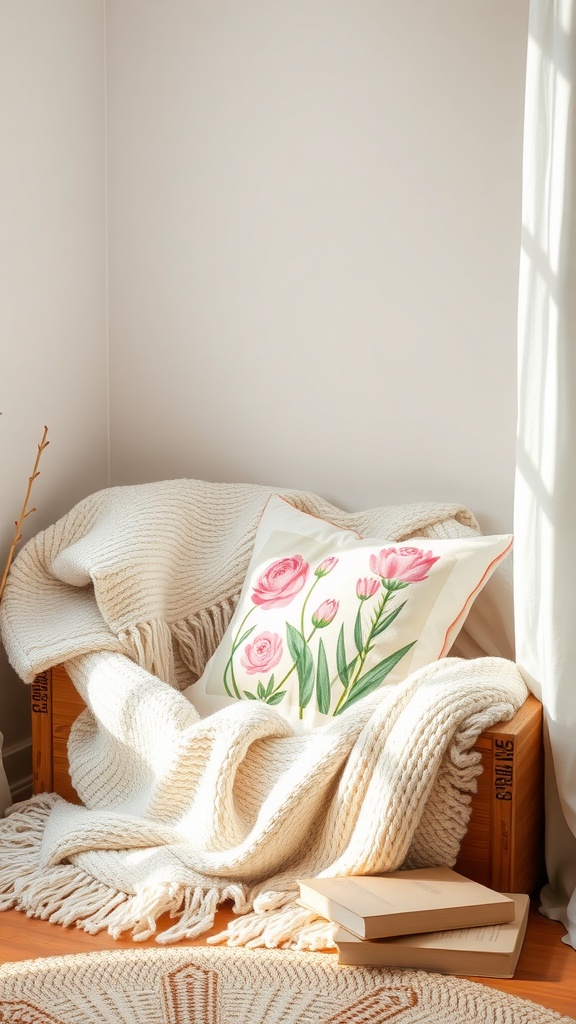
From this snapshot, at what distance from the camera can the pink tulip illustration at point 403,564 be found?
178 centimetres

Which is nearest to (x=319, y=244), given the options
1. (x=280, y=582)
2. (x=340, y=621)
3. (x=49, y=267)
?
(x=49, y=267)

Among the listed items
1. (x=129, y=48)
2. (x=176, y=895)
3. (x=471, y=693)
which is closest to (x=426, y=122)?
(x=129, y=48)

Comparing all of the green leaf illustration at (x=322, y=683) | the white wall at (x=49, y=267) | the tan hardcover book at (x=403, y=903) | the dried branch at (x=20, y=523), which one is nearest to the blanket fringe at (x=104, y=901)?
the tan hardcover book at (x=403, y=903)

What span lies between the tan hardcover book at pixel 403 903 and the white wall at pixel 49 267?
1.06 m

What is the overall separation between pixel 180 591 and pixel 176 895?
0.67 meters

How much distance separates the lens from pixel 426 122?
6.84 ft

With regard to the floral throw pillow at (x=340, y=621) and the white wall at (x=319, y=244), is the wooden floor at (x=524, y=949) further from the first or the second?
the white wall at (x=319, y=244)

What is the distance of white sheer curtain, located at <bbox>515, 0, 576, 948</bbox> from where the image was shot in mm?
1542

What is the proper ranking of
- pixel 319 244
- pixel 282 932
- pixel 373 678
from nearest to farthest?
pixel 282 932 < pixel 373 678 < pixel 319 244

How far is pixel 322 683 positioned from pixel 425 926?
0.50 m

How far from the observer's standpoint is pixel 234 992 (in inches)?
51.1

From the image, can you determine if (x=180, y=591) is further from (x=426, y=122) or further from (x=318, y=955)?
(x=426, y=122)

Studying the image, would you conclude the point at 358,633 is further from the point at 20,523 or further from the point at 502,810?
the point at 20,523

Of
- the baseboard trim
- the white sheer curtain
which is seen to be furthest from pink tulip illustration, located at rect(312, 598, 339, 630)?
the baseboard trim
